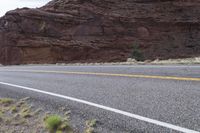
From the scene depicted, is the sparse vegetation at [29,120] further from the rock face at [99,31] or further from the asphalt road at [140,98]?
the rock face at [99,31]

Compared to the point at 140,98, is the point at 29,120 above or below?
below

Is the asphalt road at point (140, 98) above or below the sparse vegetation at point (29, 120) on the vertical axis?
above

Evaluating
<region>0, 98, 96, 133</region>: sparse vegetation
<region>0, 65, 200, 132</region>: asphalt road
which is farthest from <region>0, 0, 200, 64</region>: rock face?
<region>0, 98, 96, 133</region>: sparse vegetation

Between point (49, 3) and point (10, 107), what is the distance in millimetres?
43386

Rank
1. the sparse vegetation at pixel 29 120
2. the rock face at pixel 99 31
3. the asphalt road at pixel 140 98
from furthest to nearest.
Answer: the rock face at pixel 99 31 < the sparse vegetation at pixel 29 120 < the asphalt road at pixel 140 98

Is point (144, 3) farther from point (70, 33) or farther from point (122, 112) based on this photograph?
point (122, 112)

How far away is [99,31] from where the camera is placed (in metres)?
47.8

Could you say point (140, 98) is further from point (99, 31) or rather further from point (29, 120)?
point (99, 31)

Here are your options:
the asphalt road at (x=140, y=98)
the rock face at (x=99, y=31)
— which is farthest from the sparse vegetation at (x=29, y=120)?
the rock face at (x=99, y=31)

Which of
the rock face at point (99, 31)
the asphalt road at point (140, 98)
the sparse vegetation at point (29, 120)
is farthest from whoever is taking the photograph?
the rock face at point (99, 31)

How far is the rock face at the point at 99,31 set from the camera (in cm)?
4359

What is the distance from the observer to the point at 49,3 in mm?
50188

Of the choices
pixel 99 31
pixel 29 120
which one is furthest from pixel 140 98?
pixel 99 31

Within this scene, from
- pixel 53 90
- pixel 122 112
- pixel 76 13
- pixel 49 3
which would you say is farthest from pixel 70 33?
pixel 122 112
